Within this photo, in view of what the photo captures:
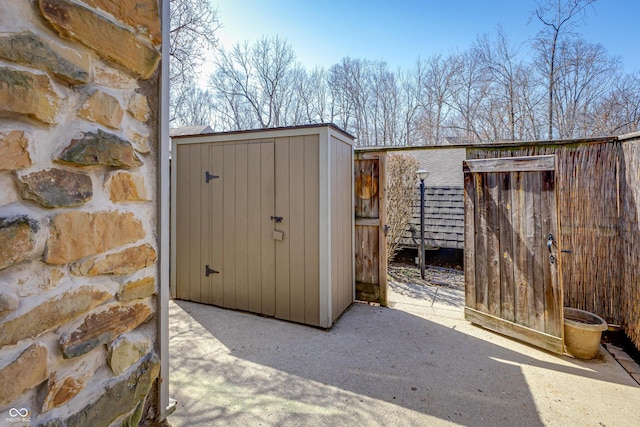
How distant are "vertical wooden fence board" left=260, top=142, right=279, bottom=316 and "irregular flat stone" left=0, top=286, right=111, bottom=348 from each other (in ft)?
7.63

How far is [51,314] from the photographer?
0.82m

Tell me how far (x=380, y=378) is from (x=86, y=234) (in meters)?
2.03

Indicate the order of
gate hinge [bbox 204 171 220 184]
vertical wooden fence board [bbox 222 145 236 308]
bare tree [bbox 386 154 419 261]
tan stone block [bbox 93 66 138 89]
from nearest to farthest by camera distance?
1. tan stone block [bbox 93 66 138 89]
2. vertical wooden fence board [bbox 222 145 236 308]
3. gate hinge [bbox 204 171 220 184]
4. bare tree [bbox 386 154 419 261]

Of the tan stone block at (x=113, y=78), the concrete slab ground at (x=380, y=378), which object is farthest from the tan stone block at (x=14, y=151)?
the concrete slab ground at (x=380, y=378)

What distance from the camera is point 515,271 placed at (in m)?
2.86

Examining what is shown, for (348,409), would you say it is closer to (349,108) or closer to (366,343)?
(366,343)

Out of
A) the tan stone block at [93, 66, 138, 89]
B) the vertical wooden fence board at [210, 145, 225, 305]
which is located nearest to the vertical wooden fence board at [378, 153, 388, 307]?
the vertical wooden fence board at [210, 145, 225, 305]

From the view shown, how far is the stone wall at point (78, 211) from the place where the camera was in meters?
0.75

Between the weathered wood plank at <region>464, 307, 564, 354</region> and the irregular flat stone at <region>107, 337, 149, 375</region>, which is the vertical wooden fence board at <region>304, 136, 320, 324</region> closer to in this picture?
the weathered wood plank at <region>464, 307, 564, 354</region>

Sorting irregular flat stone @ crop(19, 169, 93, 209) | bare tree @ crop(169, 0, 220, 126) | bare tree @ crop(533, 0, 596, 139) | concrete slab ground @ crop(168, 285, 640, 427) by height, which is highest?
bare tree @ crop(533, 0, 596, 139)

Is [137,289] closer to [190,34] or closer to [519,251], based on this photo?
[519,251]

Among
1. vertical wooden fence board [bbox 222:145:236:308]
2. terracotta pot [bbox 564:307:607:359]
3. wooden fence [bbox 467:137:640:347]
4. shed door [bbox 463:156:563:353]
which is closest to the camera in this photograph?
terracotta pot [bbox 564:307:607:359]

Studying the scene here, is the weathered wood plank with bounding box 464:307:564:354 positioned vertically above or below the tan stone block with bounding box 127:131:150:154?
below

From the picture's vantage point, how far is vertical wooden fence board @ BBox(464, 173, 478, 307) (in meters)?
3.14
